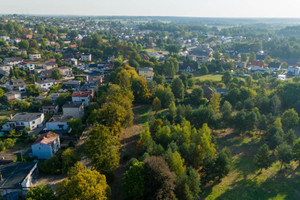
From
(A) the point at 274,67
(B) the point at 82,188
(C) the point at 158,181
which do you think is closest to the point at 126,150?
(C) the point at 158,181

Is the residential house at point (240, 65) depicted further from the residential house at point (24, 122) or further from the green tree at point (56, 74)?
the residential house at point (24, 122)

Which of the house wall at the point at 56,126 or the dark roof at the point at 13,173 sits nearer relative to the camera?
the dark roof at the point at 13,173

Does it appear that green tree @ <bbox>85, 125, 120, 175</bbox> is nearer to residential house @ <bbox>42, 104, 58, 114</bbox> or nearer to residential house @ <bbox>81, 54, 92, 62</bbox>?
residential house @ <bbox>42, 104, 58, 114</bbox>

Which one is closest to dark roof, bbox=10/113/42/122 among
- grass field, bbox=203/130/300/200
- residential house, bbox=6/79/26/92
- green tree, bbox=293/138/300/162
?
residential house, bbox=6/79/26/92

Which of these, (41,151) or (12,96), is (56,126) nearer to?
(41,151)

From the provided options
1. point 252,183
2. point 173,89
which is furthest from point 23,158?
point 173,89

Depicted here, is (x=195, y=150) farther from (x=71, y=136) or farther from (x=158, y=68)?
(x=158, y=68)

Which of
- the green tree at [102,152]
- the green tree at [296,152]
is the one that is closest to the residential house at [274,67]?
the green tree at [296,152]
